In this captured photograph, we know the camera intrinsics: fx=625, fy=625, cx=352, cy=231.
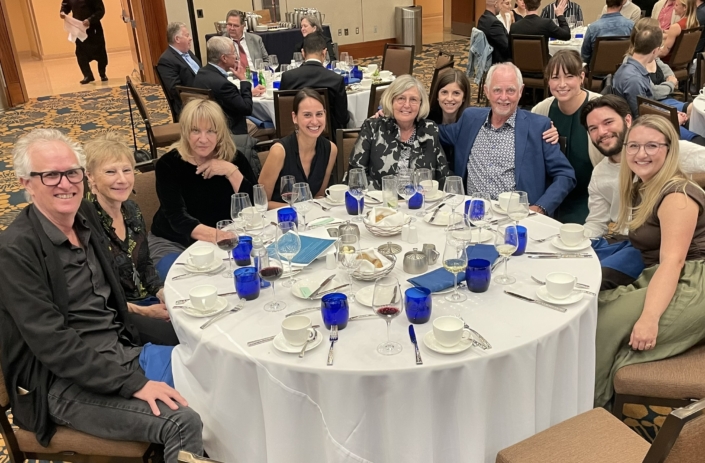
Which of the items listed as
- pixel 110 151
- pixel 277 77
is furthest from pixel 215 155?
pixel 277 77

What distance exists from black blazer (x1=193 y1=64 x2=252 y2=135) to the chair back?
3.12 meters

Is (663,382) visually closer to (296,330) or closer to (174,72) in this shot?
(296,330)

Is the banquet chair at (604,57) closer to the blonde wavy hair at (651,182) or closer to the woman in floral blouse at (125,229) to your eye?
the blonde wavy hair at (651,182)

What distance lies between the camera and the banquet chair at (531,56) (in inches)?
269

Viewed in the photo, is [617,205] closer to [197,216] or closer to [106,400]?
[197,216]

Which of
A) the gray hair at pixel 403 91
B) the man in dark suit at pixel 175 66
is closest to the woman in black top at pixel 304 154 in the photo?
the gray hair at pixel 403 91

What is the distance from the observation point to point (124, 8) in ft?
35.9

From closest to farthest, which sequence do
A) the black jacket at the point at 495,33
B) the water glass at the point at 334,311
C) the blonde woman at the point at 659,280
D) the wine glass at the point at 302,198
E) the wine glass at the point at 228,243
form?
the water glass at the point at 334,311 → the blonde woman at the point at 659,280 → the wine glass at the point at 228,243 → the wine glass at the point at 302,198 → the black jacket at the point at 495,33

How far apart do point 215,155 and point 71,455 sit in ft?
5.67

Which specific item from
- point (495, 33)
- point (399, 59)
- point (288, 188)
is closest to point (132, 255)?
point (288, 188)

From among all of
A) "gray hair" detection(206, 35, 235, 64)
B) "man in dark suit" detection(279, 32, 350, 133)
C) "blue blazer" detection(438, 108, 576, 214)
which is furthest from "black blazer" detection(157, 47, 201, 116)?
"blue blazer" detection(438, 108, 576, 214)

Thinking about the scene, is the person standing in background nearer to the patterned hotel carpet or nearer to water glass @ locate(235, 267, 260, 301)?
the patterned hotel carpet

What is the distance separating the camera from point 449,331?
1.77 metres

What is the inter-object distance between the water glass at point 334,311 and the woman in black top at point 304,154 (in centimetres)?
163
